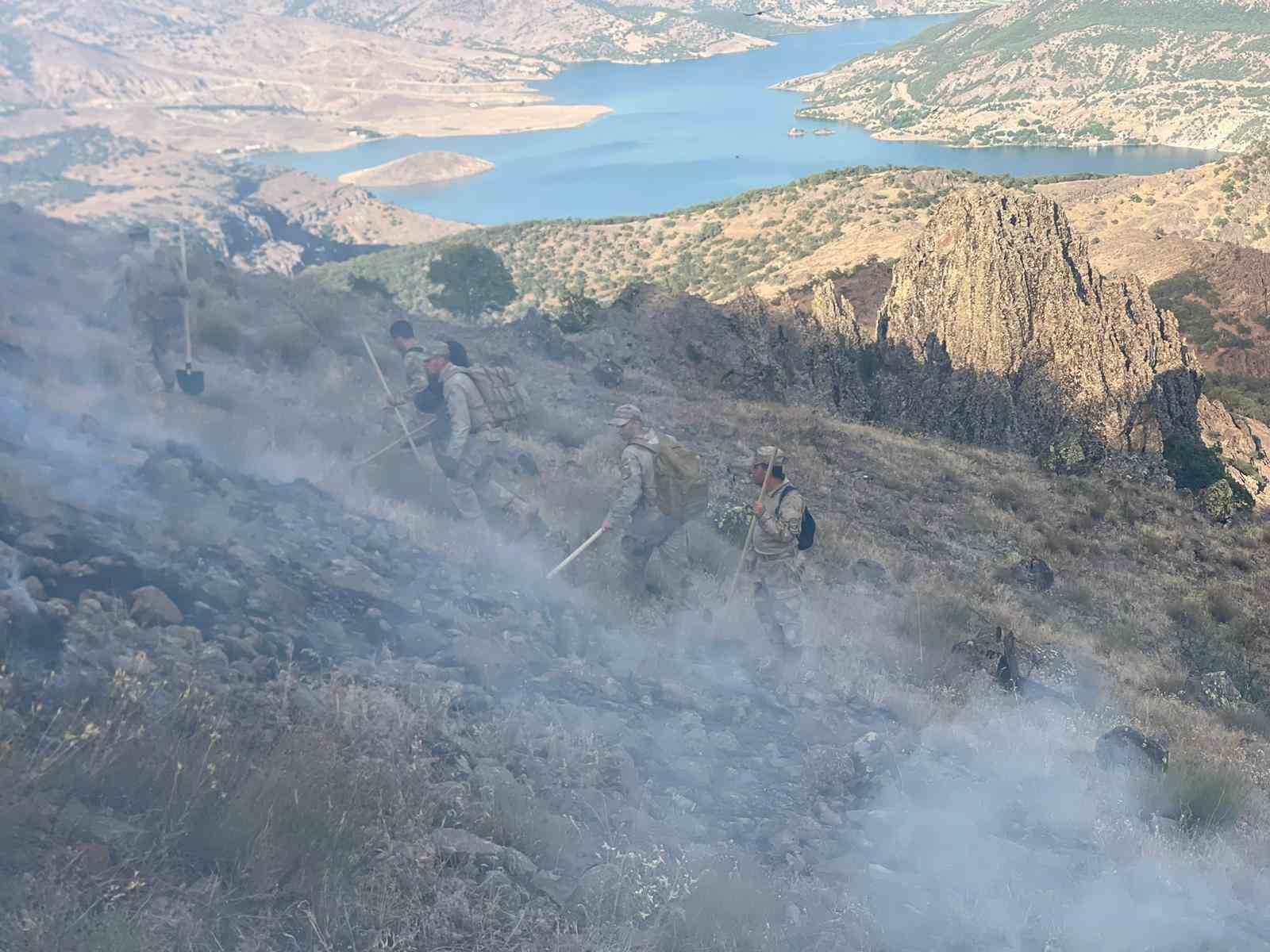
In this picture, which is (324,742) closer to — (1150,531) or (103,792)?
(103,792)

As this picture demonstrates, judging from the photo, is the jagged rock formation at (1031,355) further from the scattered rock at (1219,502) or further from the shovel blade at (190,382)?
the shovel blade at (190,382)

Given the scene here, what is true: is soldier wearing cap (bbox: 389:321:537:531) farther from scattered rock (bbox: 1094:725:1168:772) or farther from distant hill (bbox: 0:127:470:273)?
distant hill (bbox: 0:127:470:273)

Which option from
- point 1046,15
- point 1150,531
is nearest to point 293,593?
point 1150,531

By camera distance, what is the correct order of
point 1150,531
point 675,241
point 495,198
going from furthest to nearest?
point 495,198, point 675,241, point 1150,531

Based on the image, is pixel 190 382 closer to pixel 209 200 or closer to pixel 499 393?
pixel 499 393

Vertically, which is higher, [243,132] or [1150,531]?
[243,132]

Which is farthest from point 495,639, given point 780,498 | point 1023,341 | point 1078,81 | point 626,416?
point 1078,81
